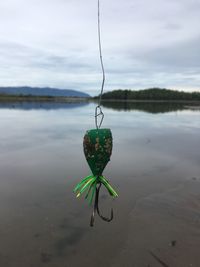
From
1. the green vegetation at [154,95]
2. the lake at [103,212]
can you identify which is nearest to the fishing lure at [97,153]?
the lake at [103,212]

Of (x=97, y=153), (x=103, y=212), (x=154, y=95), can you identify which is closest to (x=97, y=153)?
(x=97, y=153)

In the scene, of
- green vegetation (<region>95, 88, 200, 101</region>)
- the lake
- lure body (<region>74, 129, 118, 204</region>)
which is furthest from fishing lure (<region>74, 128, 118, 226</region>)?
green vegetation (<region>95, 88, 200, 101</region>)

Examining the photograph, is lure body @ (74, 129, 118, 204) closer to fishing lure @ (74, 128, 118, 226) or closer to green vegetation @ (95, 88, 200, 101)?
fishing lure @ (74, 128, 118, 226)

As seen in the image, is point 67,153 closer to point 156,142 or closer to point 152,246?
point 156,142

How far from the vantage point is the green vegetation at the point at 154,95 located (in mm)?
115125

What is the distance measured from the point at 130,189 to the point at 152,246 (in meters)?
2.70

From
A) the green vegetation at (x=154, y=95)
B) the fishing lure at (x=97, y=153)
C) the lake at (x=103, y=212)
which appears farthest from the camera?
the green vegetation at (x=154, y=95)

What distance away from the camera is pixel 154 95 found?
11762 centimetres

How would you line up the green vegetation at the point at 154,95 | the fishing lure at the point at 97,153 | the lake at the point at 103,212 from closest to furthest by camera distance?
the fishing lure at the point at 97,153
the lake at the point at 103,212
the green vegetation at the point at 154,95

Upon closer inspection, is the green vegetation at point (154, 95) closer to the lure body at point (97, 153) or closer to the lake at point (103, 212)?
the lake at point (103, 212)

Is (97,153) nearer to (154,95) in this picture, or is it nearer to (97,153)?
(97,153)

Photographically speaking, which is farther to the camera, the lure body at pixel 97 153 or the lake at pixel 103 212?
the lake at pixel 103 212

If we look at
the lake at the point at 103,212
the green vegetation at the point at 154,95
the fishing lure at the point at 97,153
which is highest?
the fishing lure at the point at 97,153

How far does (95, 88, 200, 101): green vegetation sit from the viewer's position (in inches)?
4532
